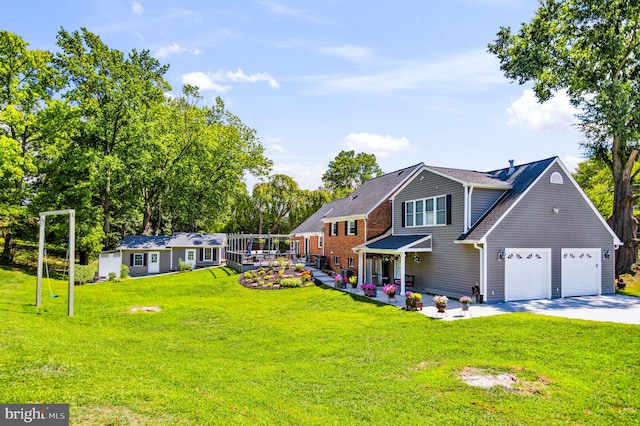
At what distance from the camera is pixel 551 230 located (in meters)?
19.0

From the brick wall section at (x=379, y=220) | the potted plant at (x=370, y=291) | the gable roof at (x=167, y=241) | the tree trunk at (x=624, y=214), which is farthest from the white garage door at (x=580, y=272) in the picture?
the gable roof at (x=167, y=241)

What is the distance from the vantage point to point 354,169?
62625mm

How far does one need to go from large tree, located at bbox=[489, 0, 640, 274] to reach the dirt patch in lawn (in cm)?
2158

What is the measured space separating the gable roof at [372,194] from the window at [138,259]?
17668mm

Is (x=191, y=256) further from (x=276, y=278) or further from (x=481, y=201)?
(x=481, y=201)

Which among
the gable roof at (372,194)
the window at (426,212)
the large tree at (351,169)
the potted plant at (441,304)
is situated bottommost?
the potted plant at (441,304)

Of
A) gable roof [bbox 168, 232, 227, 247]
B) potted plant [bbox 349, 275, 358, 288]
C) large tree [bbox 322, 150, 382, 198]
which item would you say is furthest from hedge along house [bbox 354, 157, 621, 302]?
large tree [bbox 322, 150, 382, 198]

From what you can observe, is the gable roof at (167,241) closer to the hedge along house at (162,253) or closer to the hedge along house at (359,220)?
the hedge along house at (162,253)

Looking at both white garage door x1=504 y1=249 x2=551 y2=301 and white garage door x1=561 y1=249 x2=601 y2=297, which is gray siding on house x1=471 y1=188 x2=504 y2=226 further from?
white garage door x1=561 y1=249 x2=601 y2=297

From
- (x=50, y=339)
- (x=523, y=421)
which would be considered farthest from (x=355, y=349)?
(x=50, y=339)

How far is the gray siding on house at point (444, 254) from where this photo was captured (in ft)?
60.8

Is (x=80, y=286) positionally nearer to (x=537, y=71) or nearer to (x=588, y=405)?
(x=588, y=405)

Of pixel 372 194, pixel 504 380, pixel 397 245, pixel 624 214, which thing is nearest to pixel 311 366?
pixel 504 380

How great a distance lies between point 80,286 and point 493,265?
2768 centimetres
